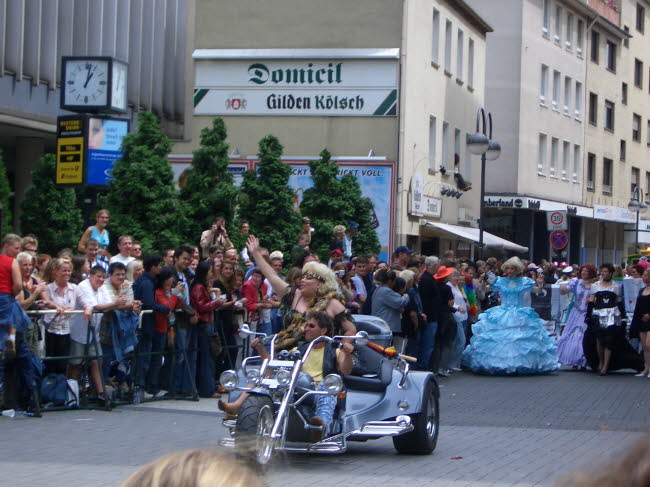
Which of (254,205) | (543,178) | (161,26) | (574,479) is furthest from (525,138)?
(574,479)

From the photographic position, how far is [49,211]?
1108 inches

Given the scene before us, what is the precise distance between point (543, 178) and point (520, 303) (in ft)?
106

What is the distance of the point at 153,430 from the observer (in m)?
12.0

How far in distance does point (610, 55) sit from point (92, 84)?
1931 inches

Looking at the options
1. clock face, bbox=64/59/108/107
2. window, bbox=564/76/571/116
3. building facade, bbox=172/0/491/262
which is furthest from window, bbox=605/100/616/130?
clock face, bbox=64/59/108/107

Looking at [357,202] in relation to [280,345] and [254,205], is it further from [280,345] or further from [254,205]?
[280,345]

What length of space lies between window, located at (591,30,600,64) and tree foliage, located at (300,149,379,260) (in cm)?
3526

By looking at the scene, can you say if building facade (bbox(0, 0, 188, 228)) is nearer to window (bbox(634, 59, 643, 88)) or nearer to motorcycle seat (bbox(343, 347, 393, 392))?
motorcycle seat (bbox(343, 347, 393, 392))

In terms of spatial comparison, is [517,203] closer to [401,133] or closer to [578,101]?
[578,101]

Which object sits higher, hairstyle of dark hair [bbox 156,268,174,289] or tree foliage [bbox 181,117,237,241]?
tree foliage [bbox 181,117,237,241]

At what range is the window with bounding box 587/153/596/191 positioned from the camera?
60156mm

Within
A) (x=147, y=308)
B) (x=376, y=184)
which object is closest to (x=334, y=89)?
(x=376, y=184)

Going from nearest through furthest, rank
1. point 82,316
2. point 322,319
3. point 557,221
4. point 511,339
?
point 322,319, point 82,316, point 511,339, point 557,221

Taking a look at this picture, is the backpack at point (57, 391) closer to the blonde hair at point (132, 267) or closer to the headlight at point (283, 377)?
the blonde hair at point (132, 267)
